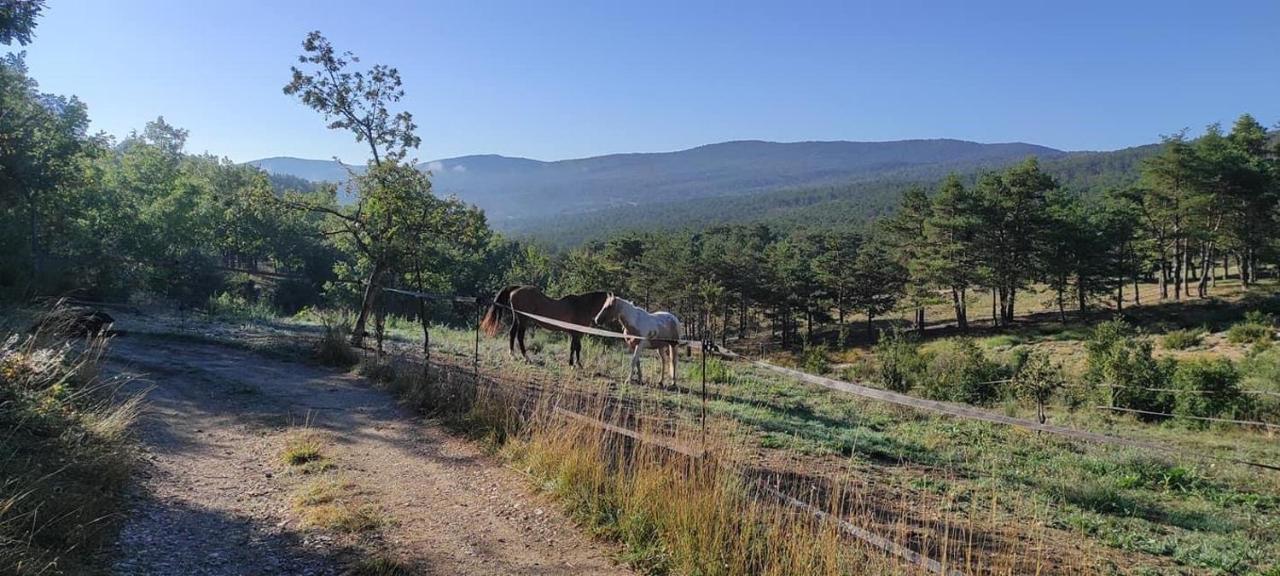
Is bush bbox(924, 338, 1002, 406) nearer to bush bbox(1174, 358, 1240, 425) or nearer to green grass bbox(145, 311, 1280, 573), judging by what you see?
bush bbox(1174, 358, 1240, 425)

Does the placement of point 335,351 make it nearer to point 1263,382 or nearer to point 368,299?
point 368,299

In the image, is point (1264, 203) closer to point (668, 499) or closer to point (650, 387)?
point (650, 387)

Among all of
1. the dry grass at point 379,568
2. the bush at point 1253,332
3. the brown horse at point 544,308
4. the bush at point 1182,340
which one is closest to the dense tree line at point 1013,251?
the bush at point 1182,340

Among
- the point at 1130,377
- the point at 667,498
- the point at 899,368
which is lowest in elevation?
the point at 899,368

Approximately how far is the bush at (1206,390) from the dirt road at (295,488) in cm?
1694

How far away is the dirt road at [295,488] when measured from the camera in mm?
3730

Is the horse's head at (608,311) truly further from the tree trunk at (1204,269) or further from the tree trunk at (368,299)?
the tree trunk at (1204,269)

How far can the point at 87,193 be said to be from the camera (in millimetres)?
34188

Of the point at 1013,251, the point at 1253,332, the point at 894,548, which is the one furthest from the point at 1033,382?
the point at 1013,251

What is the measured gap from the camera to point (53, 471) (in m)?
3.84

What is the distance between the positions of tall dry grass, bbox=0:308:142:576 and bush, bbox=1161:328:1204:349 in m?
47.9

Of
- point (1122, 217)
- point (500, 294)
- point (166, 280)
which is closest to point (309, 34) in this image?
point (500, 294)

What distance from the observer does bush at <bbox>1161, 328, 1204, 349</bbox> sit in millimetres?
36750

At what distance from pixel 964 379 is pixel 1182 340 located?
28669mm
